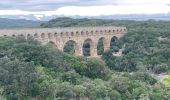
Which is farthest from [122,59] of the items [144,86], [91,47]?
[144,86]

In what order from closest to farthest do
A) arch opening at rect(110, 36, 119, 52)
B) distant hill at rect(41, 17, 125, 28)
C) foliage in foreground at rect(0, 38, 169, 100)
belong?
foliage in foreground at rect(0, 38, 169, 100), arch opening at rect(110, 36, 119, 52), distant hill at rect(41, 17, 125, 28)

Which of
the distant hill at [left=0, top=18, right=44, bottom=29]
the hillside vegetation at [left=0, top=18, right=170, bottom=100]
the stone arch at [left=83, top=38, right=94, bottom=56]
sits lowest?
the distant hill at [left=0, top=18, right=44, bottom=29]

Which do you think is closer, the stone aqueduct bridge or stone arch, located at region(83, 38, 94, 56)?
the stone aqueduct bridge

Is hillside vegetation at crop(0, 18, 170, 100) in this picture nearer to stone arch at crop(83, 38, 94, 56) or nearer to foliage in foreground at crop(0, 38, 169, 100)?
foliage in foreground at crop(0, 38, 169, 100)

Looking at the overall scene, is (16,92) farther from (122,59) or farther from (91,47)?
(91,47)

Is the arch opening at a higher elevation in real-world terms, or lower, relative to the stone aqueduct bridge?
lower

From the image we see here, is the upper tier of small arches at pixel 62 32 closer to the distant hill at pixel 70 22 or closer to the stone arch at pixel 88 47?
the stone arch at pixel 88 47

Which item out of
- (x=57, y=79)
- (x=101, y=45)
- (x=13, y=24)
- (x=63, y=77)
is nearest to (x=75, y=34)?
(x=101, y=45)

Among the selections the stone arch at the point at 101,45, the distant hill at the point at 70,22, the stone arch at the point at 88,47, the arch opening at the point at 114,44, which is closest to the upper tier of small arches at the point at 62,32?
the arch opening at the point at 114,44

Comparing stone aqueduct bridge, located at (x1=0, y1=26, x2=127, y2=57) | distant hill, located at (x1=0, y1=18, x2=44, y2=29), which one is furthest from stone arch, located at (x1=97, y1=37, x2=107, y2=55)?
distant hill, located at (x1=0, y1=18, x2=44, y2=29)
